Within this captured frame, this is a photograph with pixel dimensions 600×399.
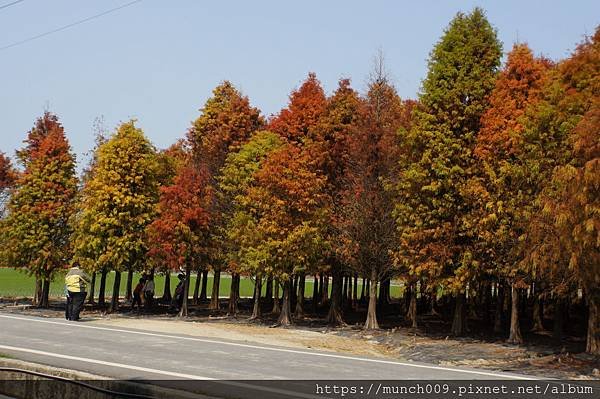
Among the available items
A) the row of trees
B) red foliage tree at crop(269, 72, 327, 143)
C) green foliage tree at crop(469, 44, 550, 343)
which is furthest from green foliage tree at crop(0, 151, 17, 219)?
green foliage tree at crop(469, 44, 550, 343)

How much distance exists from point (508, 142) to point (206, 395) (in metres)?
19.5

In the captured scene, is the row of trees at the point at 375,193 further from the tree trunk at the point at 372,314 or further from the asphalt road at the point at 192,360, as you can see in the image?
the asphalt road at the point at 192,360

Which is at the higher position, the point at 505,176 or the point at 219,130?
the point at 219,130

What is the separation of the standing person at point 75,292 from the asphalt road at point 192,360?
4.92 m

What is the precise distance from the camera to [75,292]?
22.5 meters

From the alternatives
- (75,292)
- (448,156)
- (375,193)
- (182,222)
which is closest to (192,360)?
(75,292)

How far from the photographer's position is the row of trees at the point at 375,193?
2212 cm

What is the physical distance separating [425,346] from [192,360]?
13.2 metres

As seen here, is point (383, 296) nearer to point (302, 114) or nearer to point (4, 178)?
point (302, 114)

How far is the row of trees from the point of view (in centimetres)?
Result: 2212

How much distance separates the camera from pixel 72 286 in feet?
74.4

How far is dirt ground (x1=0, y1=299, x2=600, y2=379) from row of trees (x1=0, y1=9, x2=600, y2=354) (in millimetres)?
1490

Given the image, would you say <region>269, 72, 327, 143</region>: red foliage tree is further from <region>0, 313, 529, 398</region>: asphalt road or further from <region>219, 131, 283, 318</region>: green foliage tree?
<region>0, 313, 529, 398</region>: asphalt road

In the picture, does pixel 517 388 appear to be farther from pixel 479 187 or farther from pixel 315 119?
pixel 315 119
